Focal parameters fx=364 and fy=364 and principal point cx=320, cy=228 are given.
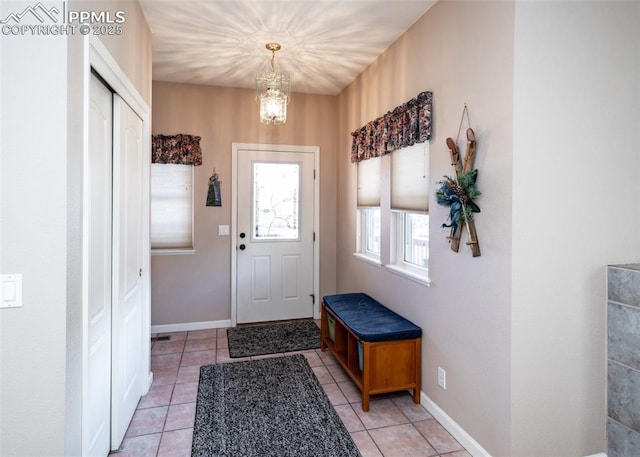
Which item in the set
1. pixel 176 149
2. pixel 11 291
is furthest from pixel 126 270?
pixel 176 149

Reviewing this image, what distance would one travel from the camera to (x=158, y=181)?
403 centimetres

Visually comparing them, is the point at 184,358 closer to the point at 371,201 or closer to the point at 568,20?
the point at 371,201

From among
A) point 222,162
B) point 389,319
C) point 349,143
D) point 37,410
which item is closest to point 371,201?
point 349,143

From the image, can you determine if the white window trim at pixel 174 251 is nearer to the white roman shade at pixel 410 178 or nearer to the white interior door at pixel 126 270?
the white interior door at pixel 126 270

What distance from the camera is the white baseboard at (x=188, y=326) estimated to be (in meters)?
4.09

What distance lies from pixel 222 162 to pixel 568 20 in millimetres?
3339

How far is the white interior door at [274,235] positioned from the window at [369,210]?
31.9 inches

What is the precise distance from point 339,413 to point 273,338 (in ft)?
5.02

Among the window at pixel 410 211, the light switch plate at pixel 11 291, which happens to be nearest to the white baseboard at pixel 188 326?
the window at pixel 410 211

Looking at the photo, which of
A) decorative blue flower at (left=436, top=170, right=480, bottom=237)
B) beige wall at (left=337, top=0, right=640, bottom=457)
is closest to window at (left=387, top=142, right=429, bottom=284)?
decorative blue flower at (left=436, top=170, right=480, bottom=237)

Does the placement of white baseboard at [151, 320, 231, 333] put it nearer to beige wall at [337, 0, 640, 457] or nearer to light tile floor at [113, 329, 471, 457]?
light tile floor at [113, 329, 471, 457]

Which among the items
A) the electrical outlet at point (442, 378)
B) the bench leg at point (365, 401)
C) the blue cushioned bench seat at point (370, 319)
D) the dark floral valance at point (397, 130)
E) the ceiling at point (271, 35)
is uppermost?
the ceiling at point (271, 35)

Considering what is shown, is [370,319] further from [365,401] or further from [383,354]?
[365,401]

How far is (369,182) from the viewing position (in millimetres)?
3633
